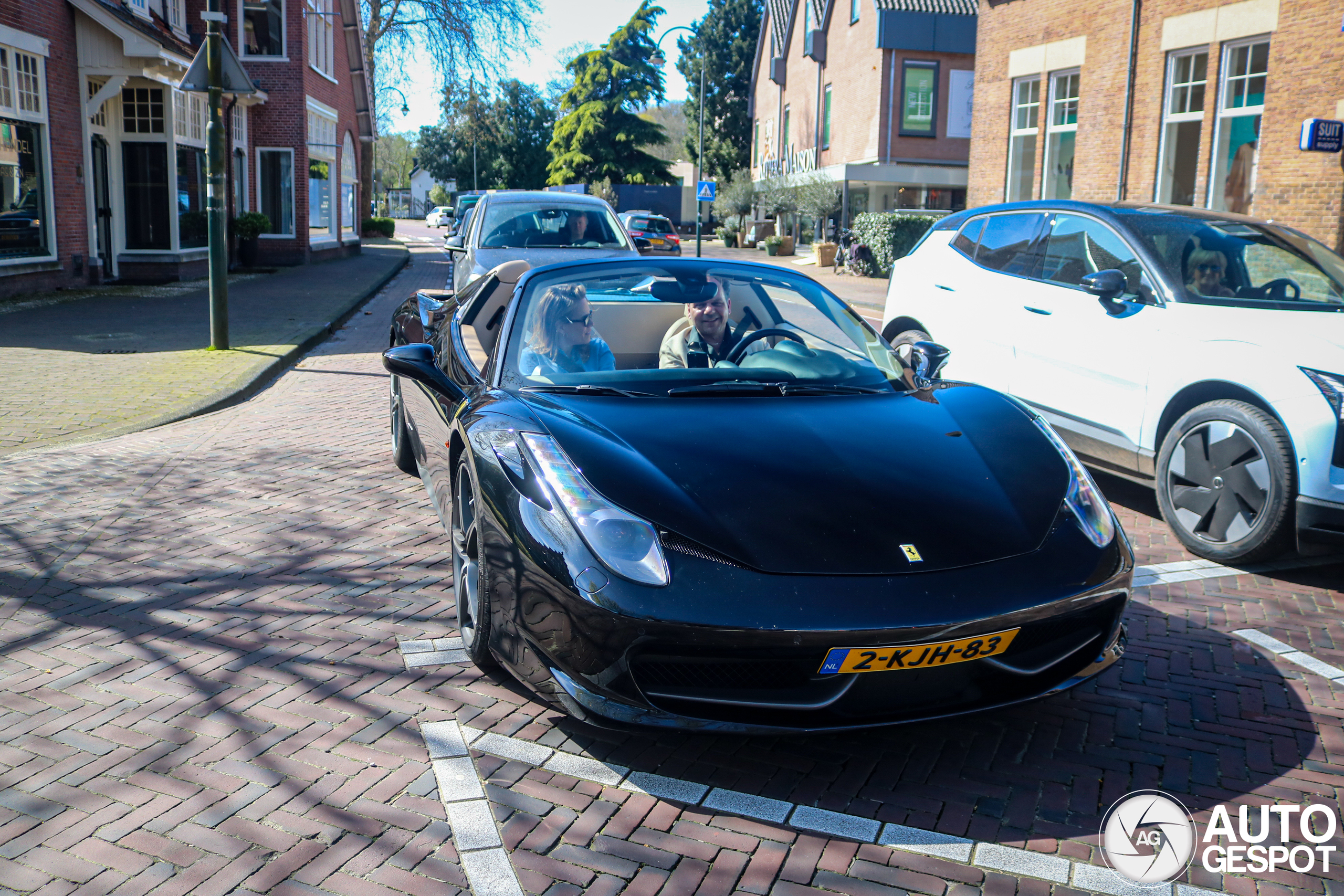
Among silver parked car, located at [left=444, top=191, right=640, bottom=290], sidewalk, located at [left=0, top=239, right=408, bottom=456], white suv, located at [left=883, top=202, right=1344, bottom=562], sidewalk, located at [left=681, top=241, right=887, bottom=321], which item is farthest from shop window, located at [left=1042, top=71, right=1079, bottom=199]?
white suv, located at [left=883, top=202, right=1344, bottom=562]

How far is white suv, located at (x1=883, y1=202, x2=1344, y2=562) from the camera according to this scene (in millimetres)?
4812

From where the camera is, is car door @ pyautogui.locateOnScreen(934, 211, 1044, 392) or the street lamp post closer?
car door @ pyautogui.locateOnScreen(934, 211, 1044, 392)

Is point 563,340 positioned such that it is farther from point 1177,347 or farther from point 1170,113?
point 1170,113

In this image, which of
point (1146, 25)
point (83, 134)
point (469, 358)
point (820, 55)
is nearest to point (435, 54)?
point (820, 55)

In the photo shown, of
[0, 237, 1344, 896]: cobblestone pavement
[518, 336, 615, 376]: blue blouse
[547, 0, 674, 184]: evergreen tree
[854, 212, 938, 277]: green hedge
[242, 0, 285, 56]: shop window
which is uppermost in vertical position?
→ [547, 0, 674, 184]: evergreen tree

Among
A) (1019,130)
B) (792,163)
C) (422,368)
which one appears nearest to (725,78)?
(792,163)

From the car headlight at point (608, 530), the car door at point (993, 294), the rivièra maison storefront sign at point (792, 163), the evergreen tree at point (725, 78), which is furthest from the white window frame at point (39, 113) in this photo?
the evergreen tree at point (725, 78)

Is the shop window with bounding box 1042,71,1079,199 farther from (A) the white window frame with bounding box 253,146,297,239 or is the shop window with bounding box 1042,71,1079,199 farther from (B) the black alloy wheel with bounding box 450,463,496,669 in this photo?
(B) the black alloy wheel with bounding box 450,463,496,669

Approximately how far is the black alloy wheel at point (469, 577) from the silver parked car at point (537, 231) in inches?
291

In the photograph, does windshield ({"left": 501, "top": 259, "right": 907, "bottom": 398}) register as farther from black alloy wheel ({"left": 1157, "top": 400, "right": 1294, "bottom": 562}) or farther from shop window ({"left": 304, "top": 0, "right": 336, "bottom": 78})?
shop window ({"left": 304, "top": 0, "right": 336, "bottom": 78})

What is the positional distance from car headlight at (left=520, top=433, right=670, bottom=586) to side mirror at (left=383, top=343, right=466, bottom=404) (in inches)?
46.8

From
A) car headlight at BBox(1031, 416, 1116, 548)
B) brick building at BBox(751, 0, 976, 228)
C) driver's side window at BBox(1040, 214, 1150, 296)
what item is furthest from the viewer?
brick building at BBox(751, 0, 976, 228)

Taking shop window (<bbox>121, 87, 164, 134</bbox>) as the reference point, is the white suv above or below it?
below

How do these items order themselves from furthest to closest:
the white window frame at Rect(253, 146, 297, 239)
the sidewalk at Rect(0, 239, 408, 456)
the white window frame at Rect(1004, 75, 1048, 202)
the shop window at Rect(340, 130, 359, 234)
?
the shop window at Rect(340, 130, 359, 234)
the white window frame at Rect(253, 146, 297, 239)
the white window frame at Rect(1004, 75, 1048, 202)
the sidewalk at Rect(0, 239, 408, 456)
